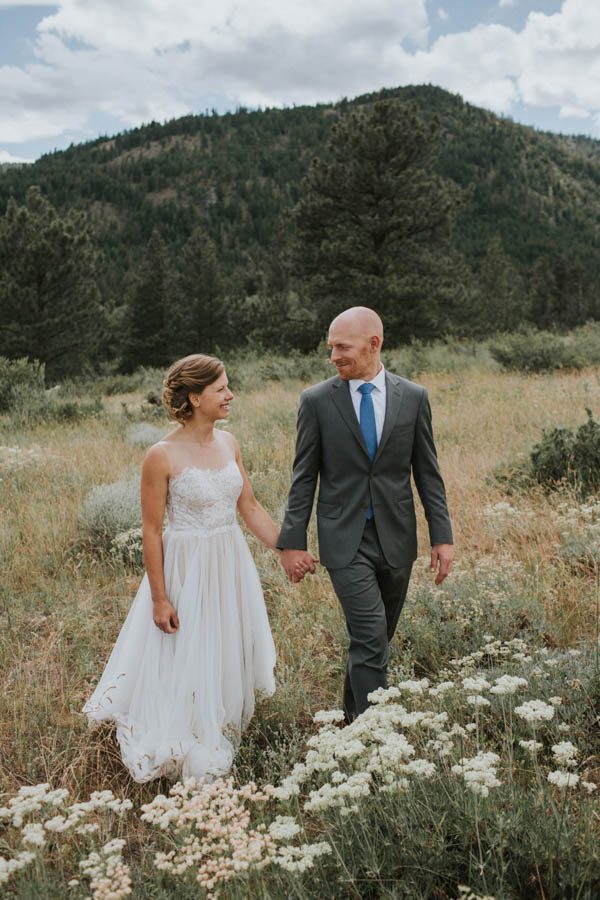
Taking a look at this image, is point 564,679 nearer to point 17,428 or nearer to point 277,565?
point 277,565

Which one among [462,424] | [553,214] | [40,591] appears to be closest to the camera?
[40,591]

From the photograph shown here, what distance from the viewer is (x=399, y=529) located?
3451 millimetres

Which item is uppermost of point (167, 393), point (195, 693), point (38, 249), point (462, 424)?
point (38, 249)

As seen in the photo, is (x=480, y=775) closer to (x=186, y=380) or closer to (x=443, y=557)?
(x=443, y=557)

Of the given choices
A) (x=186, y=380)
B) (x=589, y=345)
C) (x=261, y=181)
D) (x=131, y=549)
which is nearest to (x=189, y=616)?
(x=186, y=380)

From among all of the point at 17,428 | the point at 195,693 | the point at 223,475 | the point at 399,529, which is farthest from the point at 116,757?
the point at 17,428

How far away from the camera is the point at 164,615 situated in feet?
11.1

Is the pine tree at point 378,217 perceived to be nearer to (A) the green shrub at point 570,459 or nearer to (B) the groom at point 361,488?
(A) the green shrub at point 570,459

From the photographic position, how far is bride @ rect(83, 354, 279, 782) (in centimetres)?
337

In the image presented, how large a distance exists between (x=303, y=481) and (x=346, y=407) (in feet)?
1.38

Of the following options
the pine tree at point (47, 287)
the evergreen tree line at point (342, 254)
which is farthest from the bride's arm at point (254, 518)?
the pine tree at point (47, 287)

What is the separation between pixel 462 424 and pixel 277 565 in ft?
15.0

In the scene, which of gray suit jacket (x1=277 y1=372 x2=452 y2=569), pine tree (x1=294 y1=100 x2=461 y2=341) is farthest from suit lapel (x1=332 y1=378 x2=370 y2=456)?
pine tree (x1=294 y1=100 x2=461 y2=341)

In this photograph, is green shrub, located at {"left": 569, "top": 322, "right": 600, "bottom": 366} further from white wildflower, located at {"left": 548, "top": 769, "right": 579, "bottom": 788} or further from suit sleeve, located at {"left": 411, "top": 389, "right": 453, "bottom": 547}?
white wildflower, located at {"left": 548, "top": 769, "right": 579, "bottom": 788}
